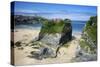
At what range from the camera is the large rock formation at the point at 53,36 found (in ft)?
7.32

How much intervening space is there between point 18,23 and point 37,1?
355 mm

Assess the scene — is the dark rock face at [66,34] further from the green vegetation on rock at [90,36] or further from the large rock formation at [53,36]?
the green vegetation on rock at [90,36]

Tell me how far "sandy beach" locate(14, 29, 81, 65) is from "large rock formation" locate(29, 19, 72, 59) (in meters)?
0.06

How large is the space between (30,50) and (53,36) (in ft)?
1.10

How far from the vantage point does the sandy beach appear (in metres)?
2.10

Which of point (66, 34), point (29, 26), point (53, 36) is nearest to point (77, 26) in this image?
point (66, 34)

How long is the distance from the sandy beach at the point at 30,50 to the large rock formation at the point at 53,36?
0.20 ft

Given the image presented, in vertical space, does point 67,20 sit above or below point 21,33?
above

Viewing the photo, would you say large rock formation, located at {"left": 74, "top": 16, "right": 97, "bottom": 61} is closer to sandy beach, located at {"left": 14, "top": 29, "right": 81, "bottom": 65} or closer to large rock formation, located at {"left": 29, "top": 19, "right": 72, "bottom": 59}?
sandy beach, located at {"left": 14, "top": 29, "right": 81, "bottom": 65}

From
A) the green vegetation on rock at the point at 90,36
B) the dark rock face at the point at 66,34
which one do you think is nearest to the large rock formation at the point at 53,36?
the dark rock face at the point at 66,34

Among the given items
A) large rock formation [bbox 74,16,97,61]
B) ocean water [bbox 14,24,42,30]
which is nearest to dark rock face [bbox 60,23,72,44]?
large rock formation [bbox 74,16,97,61]
